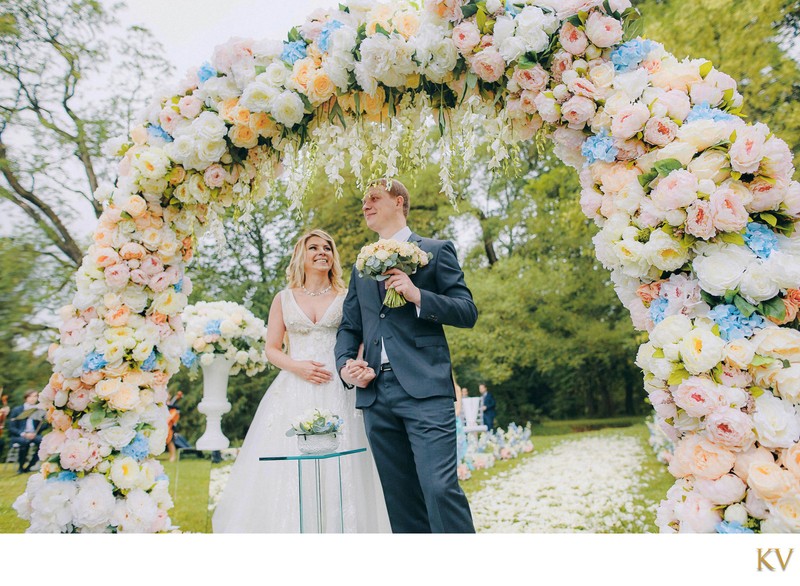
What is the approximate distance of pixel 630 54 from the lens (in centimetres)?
221

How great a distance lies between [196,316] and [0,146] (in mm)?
6049

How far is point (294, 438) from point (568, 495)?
3.98 metres

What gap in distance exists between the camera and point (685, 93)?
83.1 inches

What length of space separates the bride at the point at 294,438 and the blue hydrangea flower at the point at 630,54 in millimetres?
2005

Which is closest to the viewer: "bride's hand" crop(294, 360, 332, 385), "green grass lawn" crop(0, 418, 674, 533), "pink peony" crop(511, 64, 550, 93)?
"pink peony" crop(511, 64, 550, 93)

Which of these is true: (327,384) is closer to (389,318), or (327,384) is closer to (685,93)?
(389,318)

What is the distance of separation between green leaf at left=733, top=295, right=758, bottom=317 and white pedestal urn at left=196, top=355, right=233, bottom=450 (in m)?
3.49

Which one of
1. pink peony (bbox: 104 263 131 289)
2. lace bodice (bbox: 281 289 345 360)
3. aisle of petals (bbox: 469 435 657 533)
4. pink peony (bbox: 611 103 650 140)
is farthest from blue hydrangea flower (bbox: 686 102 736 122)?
aisle of petals (bbox: 469 435 657 533)

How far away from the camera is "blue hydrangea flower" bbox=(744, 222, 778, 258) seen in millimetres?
1869

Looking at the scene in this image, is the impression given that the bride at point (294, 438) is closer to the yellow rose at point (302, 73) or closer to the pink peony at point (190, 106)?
the pink peony at point (190, 106)

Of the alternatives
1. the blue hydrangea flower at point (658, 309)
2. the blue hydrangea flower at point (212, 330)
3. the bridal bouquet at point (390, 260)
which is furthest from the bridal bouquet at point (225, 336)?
the blue hydrangea flower at point (658, 309)

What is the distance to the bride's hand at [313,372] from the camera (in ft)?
11.0

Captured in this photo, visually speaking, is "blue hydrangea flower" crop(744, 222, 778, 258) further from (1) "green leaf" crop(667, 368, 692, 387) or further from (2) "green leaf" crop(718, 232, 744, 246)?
(1) "green leaf" crop(667, 368, 692, 387)

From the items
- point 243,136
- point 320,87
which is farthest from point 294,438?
point 320,87
